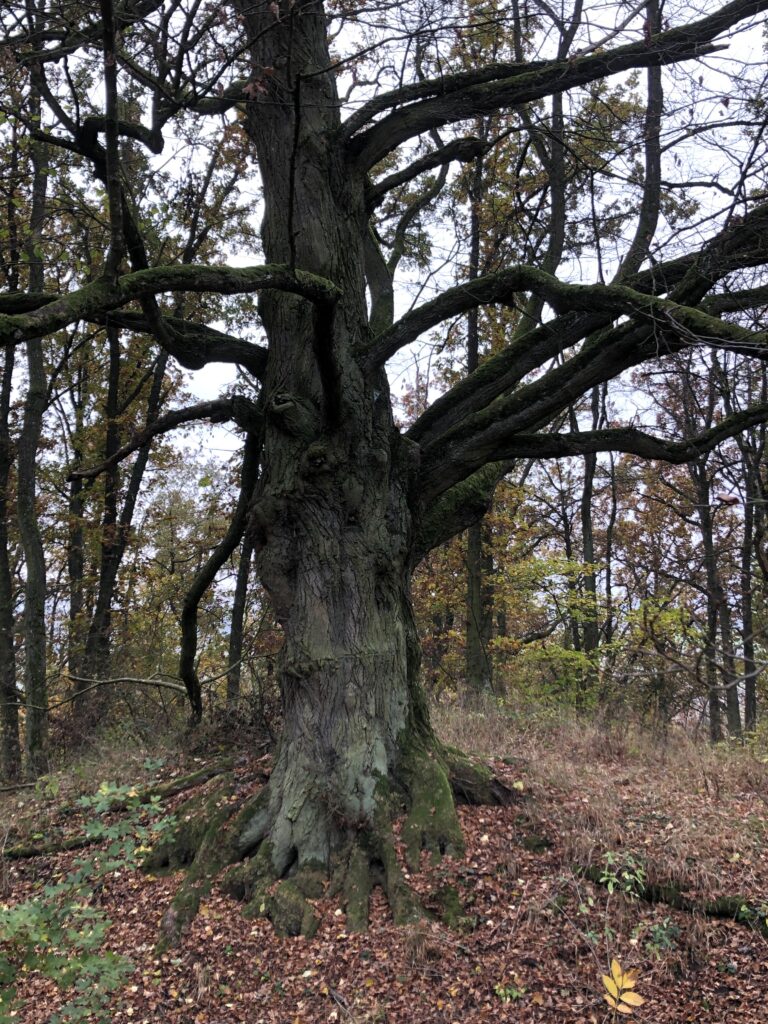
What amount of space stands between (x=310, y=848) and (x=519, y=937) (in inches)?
59.8

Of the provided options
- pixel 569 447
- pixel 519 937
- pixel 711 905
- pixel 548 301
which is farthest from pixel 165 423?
pixel 711 905

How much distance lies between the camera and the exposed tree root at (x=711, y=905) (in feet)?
13.9

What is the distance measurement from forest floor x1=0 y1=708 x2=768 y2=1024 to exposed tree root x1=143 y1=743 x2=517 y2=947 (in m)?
0.11

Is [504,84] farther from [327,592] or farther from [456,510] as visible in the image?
[327,592]

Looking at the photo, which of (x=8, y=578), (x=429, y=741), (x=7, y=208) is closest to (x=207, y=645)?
(x=8, y=578)

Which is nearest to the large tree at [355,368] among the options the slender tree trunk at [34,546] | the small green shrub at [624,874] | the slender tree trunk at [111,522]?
the small green shrub at [624,874]

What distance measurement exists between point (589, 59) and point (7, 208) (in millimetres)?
10245

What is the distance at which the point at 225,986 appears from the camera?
13.9ft

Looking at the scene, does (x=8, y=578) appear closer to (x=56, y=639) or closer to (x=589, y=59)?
(x=56, y=639)

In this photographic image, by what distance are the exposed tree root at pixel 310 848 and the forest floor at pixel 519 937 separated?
110 millimetres

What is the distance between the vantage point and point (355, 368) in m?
5.64

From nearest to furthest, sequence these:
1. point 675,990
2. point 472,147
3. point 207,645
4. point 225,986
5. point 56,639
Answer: point 675,990 < point 225,986 < point 472,147 < point 56,639 < point 207,645

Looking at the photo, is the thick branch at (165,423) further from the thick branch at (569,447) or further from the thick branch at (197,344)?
the thick branch at (569,447)

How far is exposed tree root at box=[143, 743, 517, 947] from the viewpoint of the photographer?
4664 millimetres
